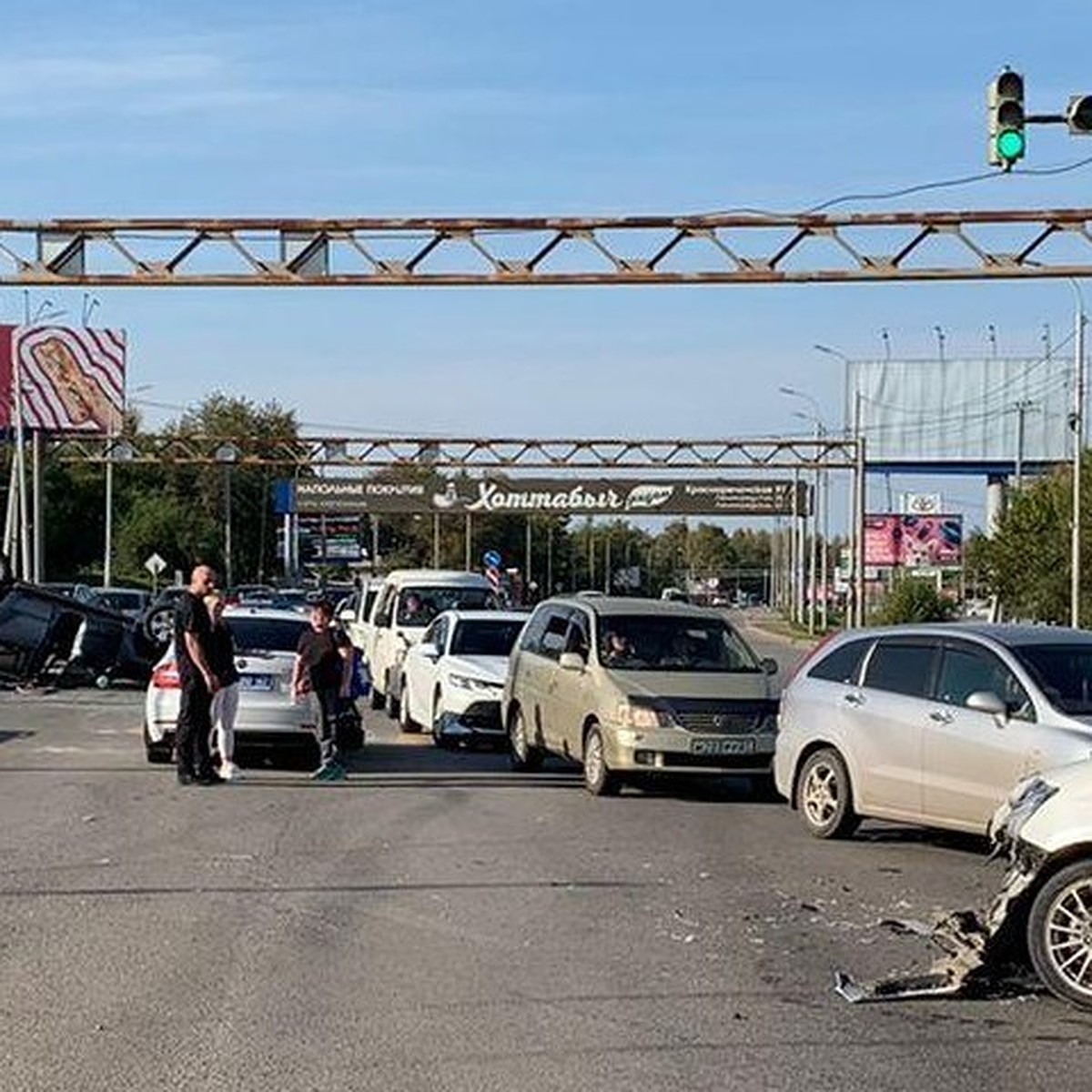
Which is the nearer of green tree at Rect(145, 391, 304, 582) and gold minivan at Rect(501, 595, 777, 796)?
gold minivan at Rect(501, 595, 777, 796)

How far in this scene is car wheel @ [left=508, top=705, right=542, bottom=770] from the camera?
20.4 metres

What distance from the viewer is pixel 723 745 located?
17.8 metres

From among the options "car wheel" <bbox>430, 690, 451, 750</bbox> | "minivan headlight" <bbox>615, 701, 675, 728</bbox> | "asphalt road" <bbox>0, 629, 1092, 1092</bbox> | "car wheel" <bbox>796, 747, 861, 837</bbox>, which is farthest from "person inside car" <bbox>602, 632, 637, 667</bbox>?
"car wheel" <bbox>430, 690, 451, 750</bbox>

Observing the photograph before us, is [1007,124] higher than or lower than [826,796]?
higher

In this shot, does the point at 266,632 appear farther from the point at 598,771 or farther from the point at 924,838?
the point at 924,838

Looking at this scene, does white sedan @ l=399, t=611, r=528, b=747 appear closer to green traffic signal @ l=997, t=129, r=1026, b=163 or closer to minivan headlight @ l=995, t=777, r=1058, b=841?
green traffic signal @ l=997, t=129, r=1026, b=163

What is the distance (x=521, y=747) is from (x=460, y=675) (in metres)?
2.48

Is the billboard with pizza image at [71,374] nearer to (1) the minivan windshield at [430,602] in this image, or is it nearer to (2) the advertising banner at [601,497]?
(2) the advertising banner at [601,497]

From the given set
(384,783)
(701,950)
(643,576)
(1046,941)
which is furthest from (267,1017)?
(643,576)

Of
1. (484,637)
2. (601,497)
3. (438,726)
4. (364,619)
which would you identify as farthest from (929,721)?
(601,497)

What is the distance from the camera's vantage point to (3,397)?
71.8 m

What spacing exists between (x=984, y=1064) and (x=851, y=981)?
1549 millimetres

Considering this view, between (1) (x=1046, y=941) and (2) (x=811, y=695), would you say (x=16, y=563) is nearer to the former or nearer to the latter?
(2) (x=811, y=695)

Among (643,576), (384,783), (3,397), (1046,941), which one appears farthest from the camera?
(643,576)
